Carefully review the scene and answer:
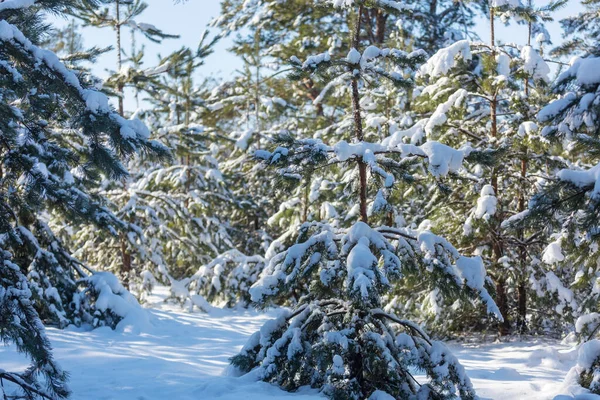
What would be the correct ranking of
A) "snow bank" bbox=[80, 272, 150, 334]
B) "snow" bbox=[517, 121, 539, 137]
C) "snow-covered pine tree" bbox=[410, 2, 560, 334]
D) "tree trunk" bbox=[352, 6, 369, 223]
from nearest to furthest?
1. "tree trunk" bbox=[352, 6, 369, 223]
2. "snow" bbox=[517, 121, 539, 137]
3. "snow-covered pine tree" bbox=[410, 2, 560, 334]
4. "snow bank" bbox=[80, 272, 150, 334]

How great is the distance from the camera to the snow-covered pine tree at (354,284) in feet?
15.6

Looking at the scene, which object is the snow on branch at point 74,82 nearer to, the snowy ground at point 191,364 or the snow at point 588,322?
the snowy ground at point 191,364

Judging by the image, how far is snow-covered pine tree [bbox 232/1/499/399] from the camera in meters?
4.76

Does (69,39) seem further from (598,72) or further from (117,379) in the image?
(598,72)

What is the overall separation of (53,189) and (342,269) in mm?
2775

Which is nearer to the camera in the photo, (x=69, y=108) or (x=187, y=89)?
(x=69, y=108)

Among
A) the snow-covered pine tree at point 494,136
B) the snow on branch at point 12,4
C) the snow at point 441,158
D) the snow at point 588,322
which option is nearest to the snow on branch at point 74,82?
the snow on branch at point 12,4

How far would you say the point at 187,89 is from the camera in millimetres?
13547

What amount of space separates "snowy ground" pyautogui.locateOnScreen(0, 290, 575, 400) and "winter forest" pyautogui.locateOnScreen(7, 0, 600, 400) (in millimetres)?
40

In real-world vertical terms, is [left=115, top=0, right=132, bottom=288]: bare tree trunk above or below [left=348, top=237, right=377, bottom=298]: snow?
above

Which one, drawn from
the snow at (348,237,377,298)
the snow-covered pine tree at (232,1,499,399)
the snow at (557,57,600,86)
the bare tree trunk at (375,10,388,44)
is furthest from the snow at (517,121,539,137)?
the bare tree trunk at (375,10,388,44)

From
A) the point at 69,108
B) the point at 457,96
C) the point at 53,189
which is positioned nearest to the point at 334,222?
the point at 457,96

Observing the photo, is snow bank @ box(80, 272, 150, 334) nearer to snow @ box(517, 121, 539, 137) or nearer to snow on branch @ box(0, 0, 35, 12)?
snow on branch @ box(0, 0, 35, 12)

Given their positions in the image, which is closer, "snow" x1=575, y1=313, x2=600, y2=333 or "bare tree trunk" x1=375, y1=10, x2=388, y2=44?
"snow" x1=575, y1=313, x2=600, y2=333
